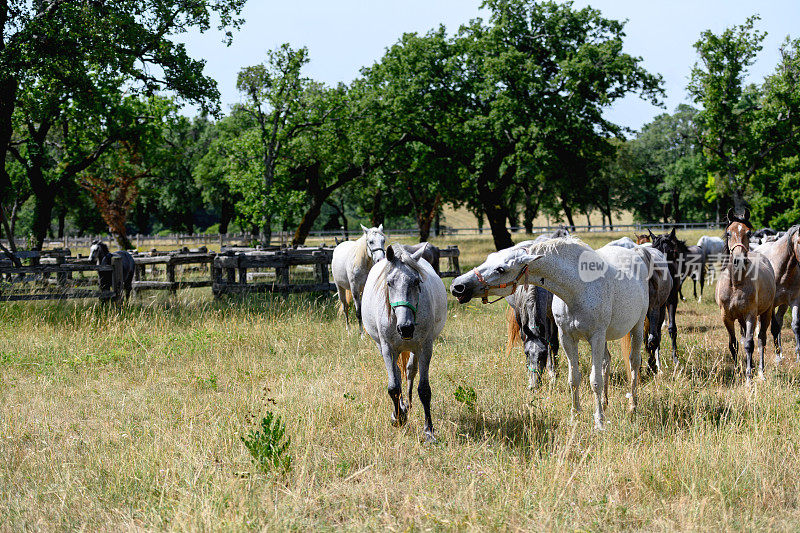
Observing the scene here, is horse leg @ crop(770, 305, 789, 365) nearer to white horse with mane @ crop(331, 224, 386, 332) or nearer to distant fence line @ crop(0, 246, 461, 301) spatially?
white horse with mane @ crop(331, 224, 386, 332)

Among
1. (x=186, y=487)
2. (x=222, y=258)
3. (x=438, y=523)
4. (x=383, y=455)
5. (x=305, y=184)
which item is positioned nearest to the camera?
(x=438, y=523)

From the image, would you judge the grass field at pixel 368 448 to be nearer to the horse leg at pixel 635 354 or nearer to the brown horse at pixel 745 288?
the horse leg at pixel 635 354

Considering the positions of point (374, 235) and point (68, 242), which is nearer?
point (374, 235)

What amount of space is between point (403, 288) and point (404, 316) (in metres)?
0.25

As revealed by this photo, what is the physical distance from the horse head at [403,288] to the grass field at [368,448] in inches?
44.6

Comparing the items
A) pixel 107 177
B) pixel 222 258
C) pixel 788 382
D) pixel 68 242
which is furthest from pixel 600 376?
pixel 68 242

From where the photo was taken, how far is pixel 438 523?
3873 millimetres

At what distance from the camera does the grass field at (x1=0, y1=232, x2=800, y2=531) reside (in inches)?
157

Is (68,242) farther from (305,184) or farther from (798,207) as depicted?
(798,207)

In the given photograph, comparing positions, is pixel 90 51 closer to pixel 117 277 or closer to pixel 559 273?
pixel 117 277

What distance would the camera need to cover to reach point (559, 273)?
5.21 metres

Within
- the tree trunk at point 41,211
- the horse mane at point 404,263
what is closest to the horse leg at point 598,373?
the horse mane at point 404,263

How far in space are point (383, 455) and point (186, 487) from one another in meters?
1.56

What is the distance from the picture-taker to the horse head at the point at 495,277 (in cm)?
467
